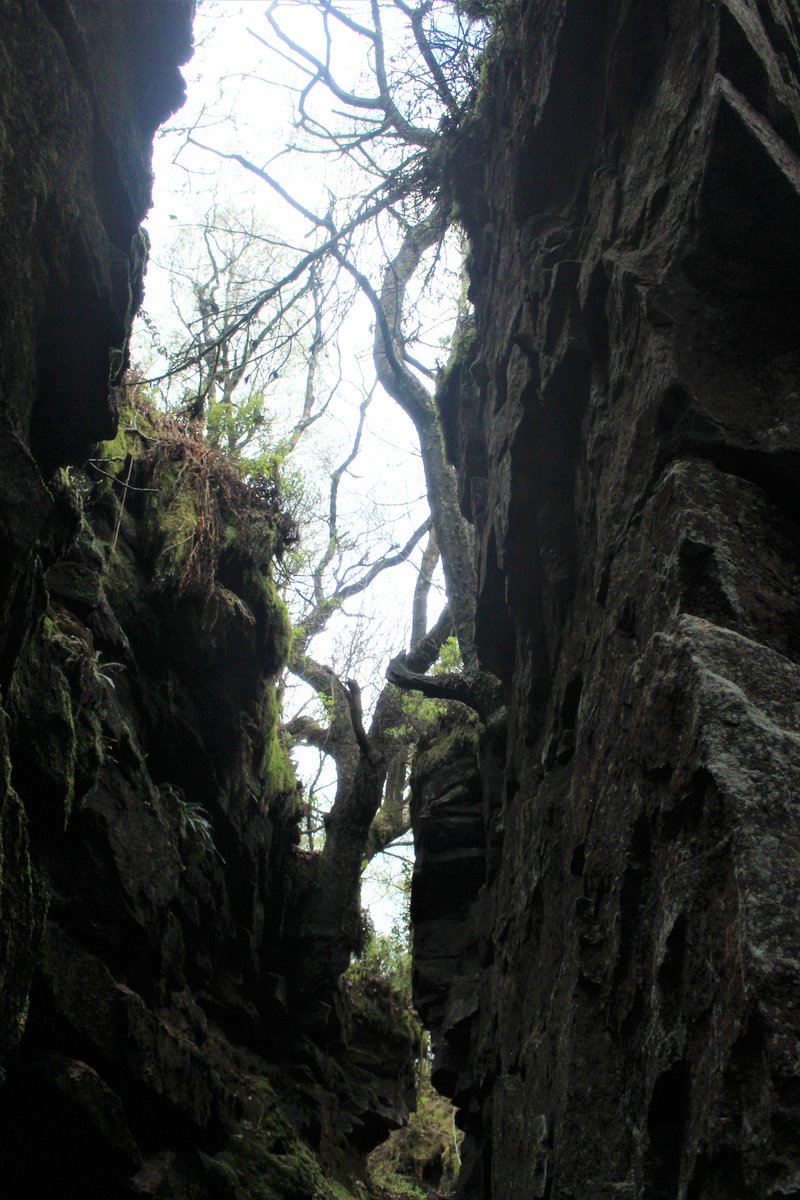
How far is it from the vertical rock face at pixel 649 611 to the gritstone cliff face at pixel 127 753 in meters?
2.50

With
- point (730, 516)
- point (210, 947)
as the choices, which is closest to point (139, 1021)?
point (210, 947)

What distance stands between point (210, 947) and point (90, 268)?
264 inches

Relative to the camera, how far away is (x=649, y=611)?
3645 mm

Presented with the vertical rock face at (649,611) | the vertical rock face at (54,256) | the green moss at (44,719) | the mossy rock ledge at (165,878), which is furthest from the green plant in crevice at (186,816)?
the vertical rock face at (54,256)

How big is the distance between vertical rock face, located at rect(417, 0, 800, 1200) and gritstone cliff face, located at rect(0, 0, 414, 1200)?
2.50 m

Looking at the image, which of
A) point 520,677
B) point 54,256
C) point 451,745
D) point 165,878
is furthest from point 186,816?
point 54,256

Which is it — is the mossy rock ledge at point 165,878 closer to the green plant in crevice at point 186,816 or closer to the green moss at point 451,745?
the green plant in crevice at point 186,816

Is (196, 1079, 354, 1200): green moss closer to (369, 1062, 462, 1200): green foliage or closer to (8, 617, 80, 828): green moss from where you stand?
(8, 617, 80, 828): green moss

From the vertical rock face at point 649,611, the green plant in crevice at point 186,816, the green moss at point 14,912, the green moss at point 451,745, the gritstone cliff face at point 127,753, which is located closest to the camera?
the vertical rock face at point 649,611

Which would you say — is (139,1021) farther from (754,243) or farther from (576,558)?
(754,243)

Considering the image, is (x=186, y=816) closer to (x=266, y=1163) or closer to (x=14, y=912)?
(x=266, y=1163)

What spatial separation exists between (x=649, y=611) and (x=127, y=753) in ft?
17.8

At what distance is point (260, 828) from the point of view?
34.3 ft

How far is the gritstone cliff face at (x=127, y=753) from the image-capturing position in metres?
4.50
